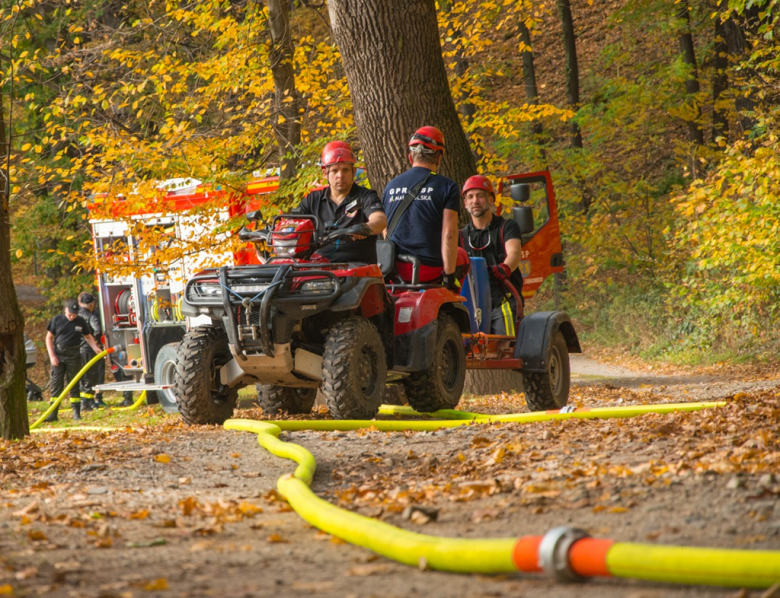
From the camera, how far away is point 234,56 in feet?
50.0

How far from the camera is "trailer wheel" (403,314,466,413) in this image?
8.39m

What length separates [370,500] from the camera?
470cm

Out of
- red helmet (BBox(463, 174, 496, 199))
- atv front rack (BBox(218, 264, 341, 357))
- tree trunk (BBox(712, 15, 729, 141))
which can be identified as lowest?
atv front rack (BBox(218, 264, 341, 357))

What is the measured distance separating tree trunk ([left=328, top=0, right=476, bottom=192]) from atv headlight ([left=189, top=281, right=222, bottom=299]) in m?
3.71

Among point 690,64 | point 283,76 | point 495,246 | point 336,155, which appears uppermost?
point 690,64

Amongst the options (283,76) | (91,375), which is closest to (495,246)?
(283,76)

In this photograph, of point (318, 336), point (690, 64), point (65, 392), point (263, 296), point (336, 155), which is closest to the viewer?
point (263, 296)

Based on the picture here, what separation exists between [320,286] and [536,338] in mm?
2752

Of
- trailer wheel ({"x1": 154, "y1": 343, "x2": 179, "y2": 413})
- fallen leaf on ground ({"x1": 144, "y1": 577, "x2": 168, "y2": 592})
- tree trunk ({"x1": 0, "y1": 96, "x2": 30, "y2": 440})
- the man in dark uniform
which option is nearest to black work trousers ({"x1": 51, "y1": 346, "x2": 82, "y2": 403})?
trailer wheel ({"x1": 154, "y1": 343, "x2": 179, "y2": 413})

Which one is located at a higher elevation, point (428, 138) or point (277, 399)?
point (428, 138)

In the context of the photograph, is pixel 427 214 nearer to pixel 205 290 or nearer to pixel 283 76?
pixel 205 290

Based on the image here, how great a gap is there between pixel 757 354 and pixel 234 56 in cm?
952

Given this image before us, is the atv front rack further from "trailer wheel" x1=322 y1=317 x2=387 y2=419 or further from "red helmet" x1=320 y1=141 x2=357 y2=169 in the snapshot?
"red helmet" x1=320 y1=141 x2=357 y2=169

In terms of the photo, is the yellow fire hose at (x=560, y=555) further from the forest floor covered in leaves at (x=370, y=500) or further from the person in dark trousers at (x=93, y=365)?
the person in dark trousers at (x=93, y=365)
